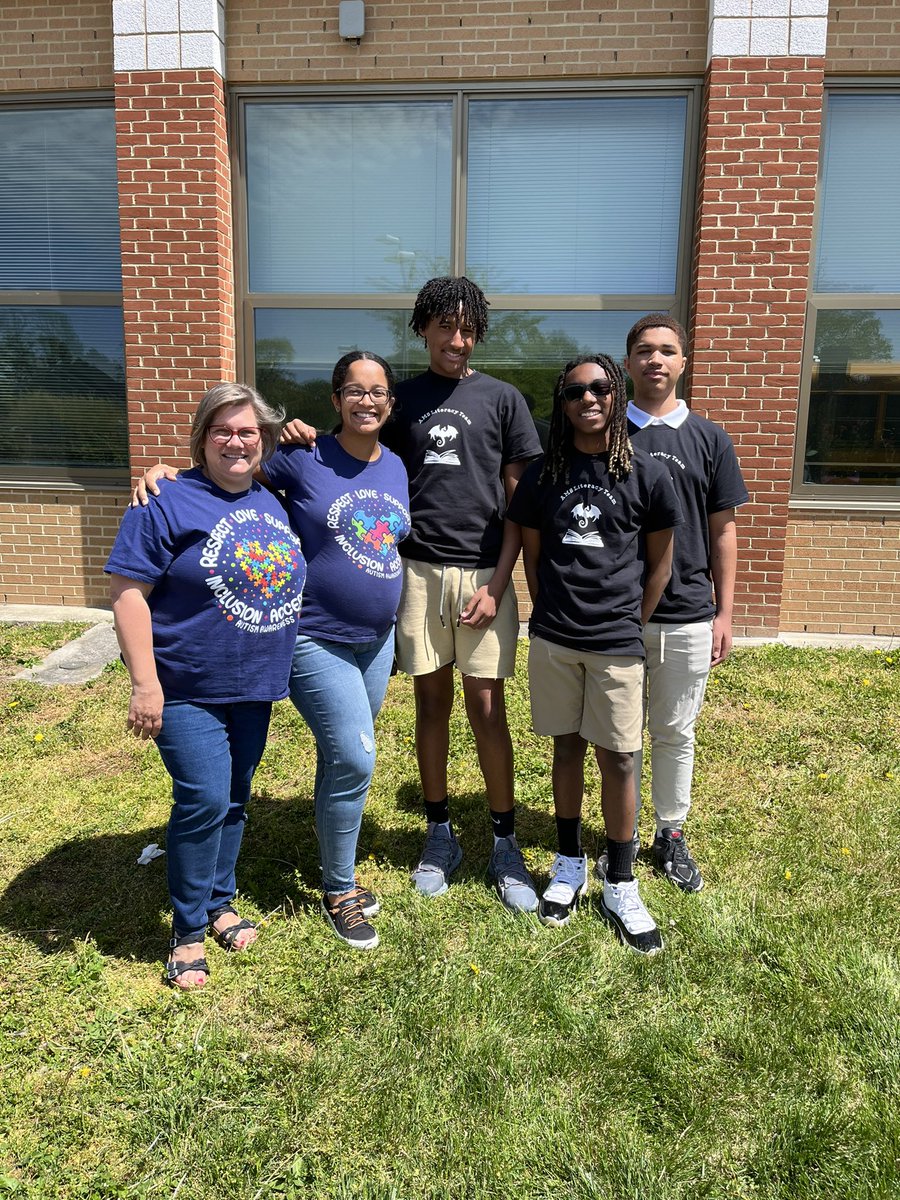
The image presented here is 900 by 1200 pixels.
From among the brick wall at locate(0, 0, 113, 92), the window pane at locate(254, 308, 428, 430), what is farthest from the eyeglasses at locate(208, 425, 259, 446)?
the brick wall at locate(0, 0, 113, 92)

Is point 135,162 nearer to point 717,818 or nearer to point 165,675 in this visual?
point 165,675

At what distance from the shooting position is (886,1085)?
7.45 feet

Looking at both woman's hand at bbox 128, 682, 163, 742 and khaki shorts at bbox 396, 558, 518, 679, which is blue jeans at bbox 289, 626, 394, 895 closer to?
khaki shorts at bbox 396, 558, 518, 679

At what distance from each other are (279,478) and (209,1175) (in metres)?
1.92

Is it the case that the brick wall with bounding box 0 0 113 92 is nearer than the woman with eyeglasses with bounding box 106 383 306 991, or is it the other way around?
the woman with eyeglasses with bounding box 106 383 306 991

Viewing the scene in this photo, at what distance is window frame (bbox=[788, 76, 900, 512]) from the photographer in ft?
20.2

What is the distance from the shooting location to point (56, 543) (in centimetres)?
697

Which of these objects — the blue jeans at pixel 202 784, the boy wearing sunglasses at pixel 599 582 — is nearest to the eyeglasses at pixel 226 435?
the blue jeans at pixel 202 784

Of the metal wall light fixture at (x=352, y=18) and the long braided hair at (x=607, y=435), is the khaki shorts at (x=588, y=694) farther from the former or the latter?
the metal wall light fixture at (x=352, y=18)

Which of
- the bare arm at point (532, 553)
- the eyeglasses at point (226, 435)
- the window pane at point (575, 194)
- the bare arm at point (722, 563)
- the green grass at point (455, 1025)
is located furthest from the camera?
the window pane at point (575, 194)

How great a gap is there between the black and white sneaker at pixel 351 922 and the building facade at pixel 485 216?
425 centimetres

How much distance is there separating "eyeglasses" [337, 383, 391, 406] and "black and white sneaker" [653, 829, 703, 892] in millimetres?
2014

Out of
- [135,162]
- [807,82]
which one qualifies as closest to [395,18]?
[135,162]

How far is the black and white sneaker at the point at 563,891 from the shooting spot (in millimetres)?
2996
